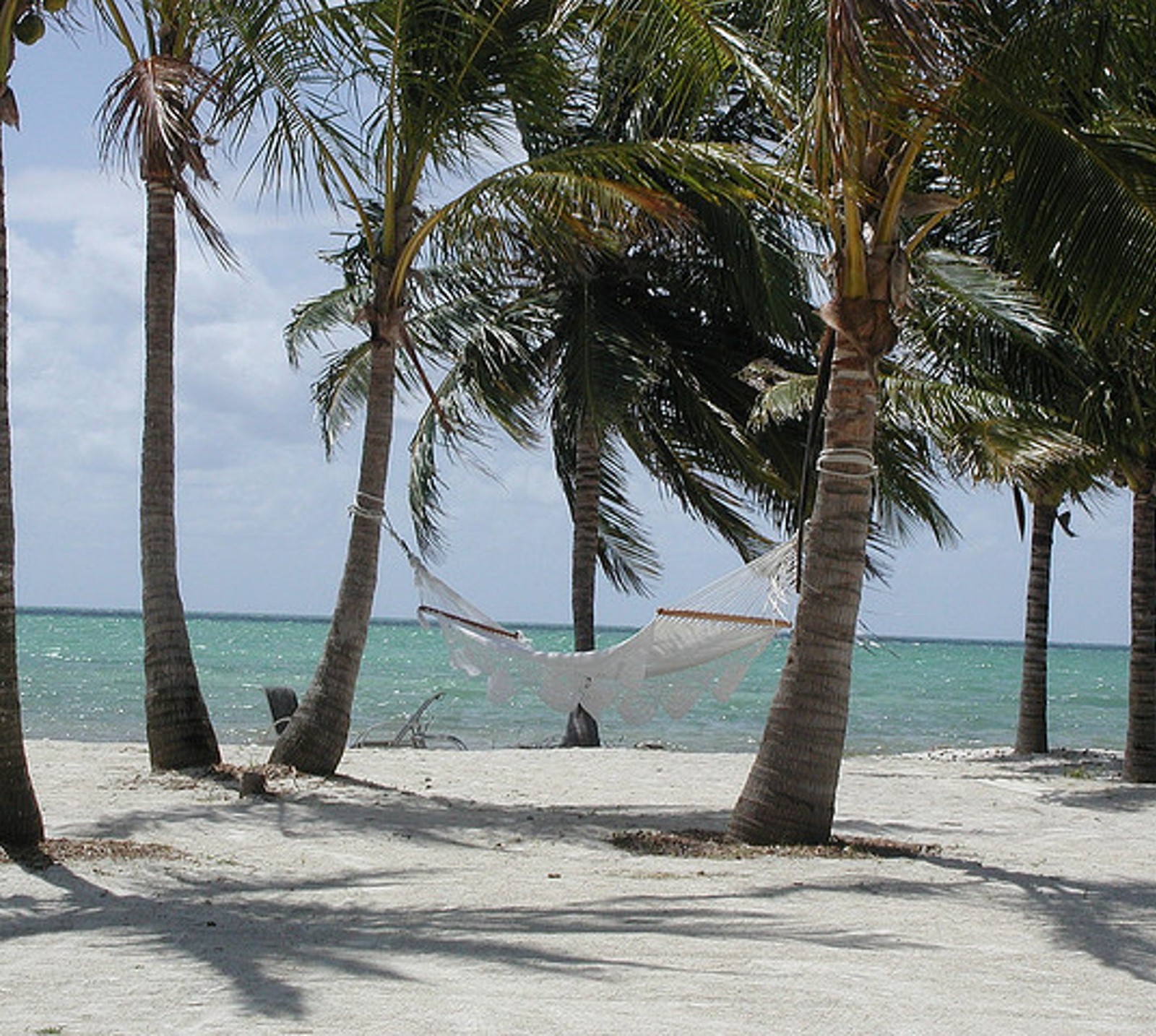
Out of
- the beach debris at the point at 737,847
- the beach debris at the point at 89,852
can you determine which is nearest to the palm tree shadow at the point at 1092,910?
the beach debris at the point at 737,847

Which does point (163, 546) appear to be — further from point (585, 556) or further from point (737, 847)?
point (585, 556)

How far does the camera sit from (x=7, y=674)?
5.12m

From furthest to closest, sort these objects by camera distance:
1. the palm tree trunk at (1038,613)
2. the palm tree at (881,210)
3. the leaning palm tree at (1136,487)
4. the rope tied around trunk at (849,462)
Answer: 1. the palm tree trunk at (1038,613)
2. the leaning palm tree at (1136,487)
3. the rope tied around trunk at (849,462)
4. the palm tree at (881,210)

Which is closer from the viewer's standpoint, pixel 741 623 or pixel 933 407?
pixel 741 623

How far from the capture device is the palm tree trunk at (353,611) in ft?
25.2

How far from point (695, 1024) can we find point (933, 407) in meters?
7.15

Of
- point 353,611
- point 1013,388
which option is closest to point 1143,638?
point 1013,388

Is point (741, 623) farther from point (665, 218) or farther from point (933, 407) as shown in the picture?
point (933, 407)

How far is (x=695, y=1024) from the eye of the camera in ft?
10.2

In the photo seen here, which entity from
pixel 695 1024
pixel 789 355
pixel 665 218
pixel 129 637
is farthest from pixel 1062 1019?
pixel 129 637

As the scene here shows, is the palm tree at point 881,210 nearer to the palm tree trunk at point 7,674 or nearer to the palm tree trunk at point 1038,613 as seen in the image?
the palm tree trunk at point 7,674

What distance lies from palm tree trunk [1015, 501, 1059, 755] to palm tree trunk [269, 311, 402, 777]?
19.2 ft

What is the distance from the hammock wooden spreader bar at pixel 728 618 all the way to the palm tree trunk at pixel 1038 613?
4.94 metres

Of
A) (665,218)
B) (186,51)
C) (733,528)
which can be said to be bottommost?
(733,528)
